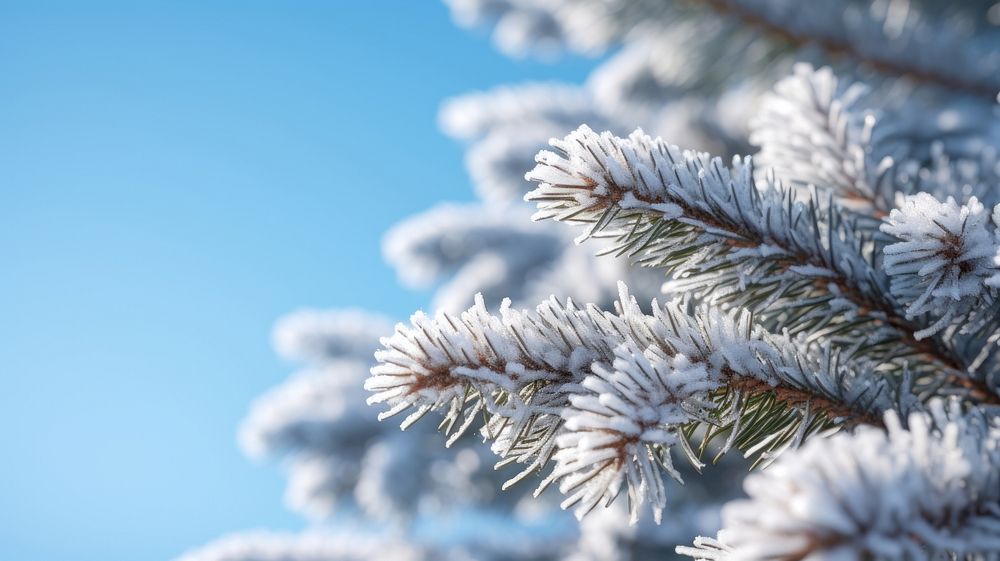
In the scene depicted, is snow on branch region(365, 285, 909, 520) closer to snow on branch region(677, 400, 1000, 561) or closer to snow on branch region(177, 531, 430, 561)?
snow on branch region(677, 400, 1000, 561)

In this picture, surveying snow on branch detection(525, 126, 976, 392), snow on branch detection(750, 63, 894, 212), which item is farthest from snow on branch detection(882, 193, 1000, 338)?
snow on branch detection(750, 63, 894, 212)

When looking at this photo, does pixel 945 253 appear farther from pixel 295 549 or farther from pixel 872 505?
pixel 295 549

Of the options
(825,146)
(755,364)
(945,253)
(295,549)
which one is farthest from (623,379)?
(295,549)

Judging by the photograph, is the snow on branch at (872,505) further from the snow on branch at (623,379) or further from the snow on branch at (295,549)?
the snow on branch at (295,549)

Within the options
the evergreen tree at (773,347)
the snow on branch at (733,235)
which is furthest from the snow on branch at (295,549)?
the snow on branch at (733,235)

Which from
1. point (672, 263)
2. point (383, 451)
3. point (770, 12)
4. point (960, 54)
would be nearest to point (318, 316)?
point (383, 451)

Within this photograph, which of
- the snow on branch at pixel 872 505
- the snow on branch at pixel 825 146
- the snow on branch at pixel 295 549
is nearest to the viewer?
the snow on branch at pixel 872 505
